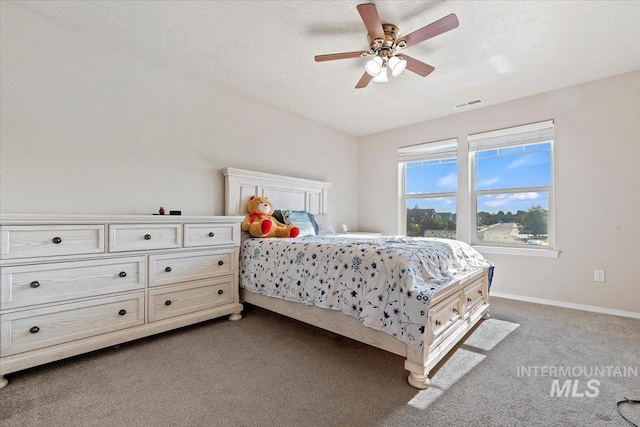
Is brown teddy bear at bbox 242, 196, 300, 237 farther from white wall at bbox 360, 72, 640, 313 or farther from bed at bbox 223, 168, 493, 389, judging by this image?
white wall at bbox 360, 72, 640, 313

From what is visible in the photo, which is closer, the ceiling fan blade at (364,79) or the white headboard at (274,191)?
the ceiling fan blade at (364,79)

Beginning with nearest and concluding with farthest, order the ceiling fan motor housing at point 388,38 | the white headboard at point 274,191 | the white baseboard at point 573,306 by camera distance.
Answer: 1. the ceiling fan motor housing at point 388,38
2. the white baseboard at point 573,306
3. the white headboard at point 274,191

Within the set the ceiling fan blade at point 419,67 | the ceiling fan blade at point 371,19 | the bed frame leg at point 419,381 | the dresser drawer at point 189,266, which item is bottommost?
the bed frame leg at point 419,381

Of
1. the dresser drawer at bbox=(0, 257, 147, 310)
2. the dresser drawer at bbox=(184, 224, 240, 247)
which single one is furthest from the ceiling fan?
the dresser drawer at bbox=(0, 257, 147, 310)

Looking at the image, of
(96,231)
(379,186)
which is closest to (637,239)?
(379,186)

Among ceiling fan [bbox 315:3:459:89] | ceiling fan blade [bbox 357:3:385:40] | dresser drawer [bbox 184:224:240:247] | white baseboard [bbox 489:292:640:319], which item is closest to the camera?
ceiling fan blade [bbox 357:3:385:40]

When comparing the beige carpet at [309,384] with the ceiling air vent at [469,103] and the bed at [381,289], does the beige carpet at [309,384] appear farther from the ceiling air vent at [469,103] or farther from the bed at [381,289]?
the ceiling air vent at [469,103]

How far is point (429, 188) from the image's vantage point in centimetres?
431

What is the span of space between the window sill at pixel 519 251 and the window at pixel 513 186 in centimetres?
12

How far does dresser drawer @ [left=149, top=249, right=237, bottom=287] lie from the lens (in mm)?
2213

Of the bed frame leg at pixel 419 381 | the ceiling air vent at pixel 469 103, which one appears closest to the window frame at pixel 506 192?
the ceiling air vent at pixel 469 103

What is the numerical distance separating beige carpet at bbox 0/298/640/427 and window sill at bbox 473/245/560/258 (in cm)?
100

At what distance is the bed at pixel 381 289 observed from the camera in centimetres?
161

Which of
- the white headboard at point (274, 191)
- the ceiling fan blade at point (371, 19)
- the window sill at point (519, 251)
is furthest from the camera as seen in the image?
the window sill at point (519, 251)
